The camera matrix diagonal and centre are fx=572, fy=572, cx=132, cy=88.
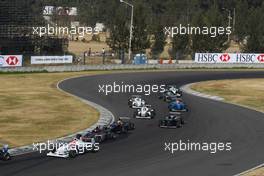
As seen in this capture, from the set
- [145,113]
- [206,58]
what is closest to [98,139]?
[145,113]

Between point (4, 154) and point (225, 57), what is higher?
point (225, 57)

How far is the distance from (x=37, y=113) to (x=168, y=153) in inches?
547

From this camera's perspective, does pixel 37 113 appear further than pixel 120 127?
Yes

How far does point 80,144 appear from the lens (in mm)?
27234

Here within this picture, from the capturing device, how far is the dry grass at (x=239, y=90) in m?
48.2

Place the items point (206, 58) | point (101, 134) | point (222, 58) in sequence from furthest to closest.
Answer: point (206, 58), point (222, 58), point (101, 134)

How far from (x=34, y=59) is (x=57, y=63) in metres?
3.18

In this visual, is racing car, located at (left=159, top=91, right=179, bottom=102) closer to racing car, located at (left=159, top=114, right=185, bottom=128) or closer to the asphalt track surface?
the asphalt track surface

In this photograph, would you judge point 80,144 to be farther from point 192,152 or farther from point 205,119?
point 205,119

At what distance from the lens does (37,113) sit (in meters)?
38.9

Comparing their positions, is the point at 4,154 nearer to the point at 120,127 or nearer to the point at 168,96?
the point at 120,127

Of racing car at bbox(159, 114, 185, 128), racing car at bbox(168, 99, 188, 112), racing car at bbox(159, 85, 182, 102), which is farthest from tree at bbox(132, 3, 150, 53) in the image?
racing car at bbox(159, 114, 185, 128)

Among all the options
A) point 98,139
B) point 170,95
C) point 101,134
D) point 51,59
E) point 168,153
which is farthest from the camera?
point 51,59

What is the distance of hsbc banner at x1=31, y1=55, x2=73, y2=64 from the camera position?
6825 cm
